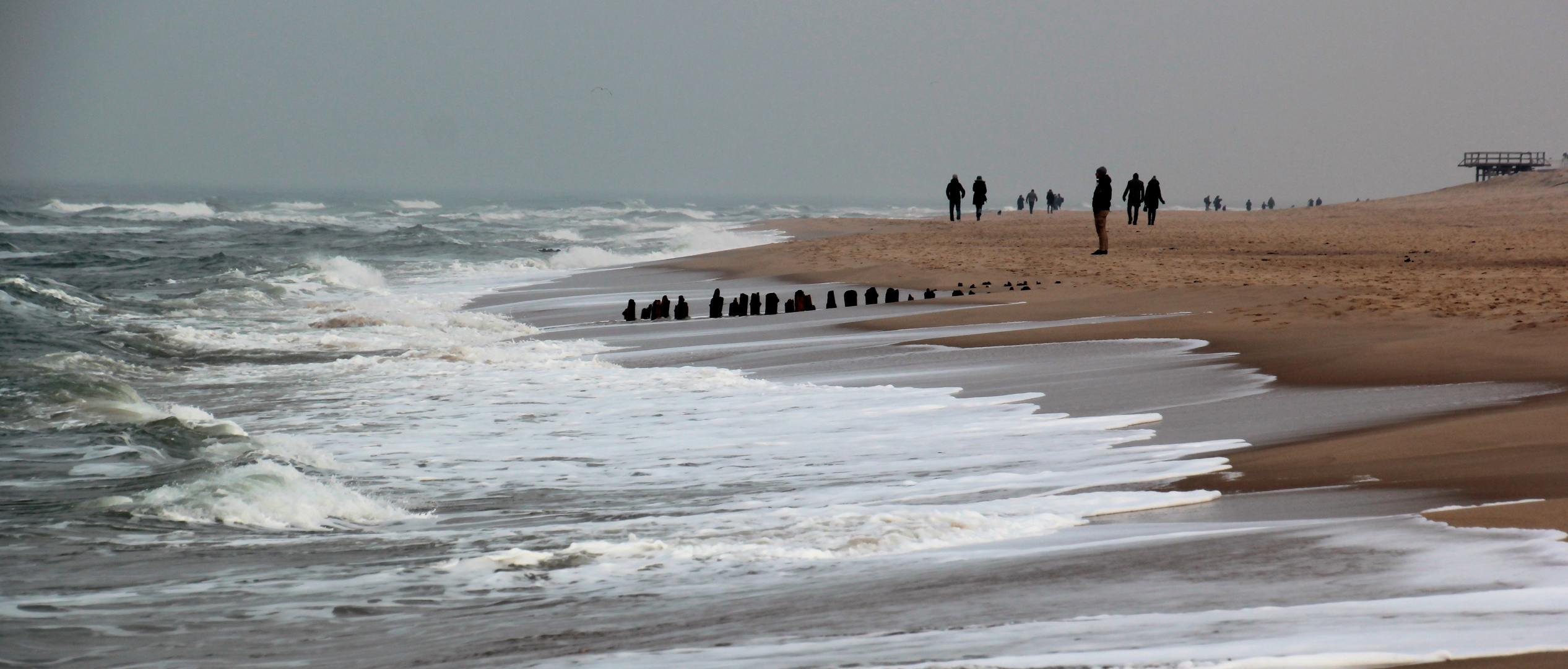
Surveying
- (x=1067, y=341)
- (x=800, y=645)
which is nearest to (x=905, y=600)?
(x=800, y=645)

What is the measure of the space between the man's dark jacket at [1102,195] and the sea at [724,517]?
926 centimetres

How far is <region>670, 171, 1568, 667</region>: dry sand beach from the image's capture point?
523cm

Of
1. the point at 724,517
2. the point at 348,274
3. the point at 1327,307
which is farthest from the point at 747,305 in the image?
the point at 348,274

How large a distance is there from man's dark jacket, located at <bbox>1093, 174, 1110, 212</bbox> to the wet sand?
91 cm

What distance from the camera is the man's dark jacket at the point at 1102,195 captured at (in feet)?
69.1

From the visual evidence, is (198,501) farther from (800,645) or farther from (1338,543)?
(1338,543)

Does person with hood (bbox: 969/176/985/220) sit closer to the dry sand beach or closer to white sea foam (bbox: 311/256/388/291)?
→ the dry sand beach

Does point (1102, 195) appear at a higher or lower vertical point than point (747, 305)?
higher

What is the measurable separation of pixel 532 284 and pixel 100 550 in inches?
737

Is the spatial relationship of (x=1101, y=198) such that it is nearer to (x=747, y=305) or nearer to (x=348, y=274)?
(x=747, y=305)

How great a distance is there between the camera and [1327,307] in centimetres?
1138

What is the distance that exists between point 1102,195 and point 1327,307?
10.0 m

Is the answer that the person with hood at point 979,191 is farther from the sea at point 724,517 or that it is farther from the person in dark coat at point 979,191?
the sea at point 724,517

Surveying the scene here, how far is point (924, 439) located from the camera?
7180mm
